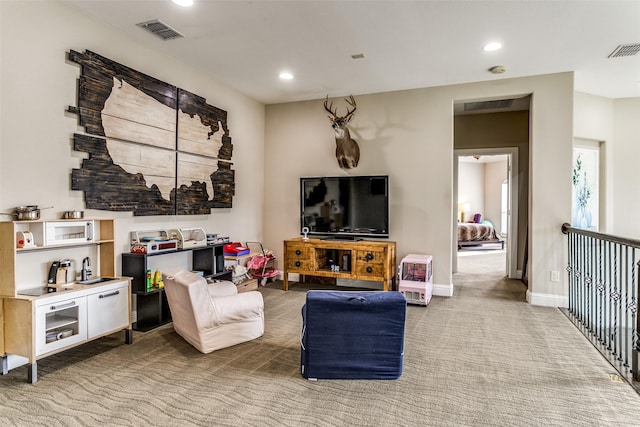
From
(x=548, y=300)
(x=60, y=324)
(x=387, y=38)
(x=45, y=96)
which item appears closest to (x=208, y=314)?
→ (x=60, y=324)

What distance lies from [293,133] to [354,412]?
4470mm

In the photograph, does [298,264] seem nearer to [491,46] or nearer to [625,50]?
[491,46]

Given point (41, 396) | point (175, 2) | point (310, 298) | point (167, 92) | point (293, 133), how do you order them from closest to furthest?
1. point (41, 396)
2. point (310, 298)
3. point (175, 2)
4. point (167, 92)
5. point (293, 133)

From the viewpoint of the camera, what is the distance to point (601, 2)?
115 inches

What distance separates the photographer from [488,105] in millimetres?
5562

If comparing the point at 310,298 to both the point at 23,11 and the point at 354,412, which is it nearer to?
the point at 354,412

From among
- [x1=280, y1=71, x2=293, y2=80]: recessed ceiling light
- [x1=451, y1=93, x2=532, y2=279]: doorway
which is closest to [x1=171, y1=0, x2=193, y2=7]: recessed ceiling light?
[x1=280, y1=71, x2=293, y2=80]: recessed ceiling light

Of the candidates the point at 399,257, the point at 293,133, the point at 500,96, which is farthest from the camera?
the point at 293,133

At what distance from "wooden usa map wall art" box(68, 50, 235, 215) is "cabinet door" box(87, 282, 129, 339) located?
32.5 inches

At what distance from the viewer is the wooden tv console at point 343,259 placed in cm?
476

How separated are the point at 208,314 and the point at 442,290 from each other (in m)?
3.33

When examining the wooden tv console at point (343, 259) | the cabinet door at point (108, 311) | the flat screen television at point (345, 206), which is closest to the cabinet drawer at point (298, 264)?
the wooden tv console at point (343, 259)

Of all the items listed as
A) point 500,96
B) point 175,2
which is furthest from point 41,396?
point 500,96

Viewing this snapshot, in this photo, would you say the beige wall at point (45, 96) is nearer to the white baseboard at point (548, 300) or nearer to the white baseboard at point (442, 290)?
the white baseboard at point (442, 290)
